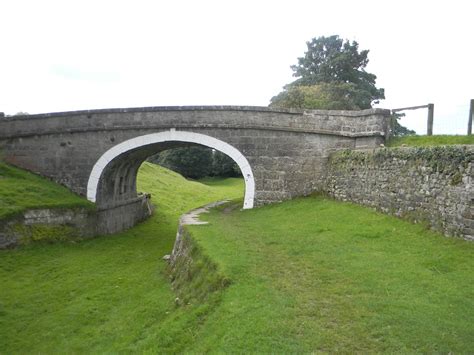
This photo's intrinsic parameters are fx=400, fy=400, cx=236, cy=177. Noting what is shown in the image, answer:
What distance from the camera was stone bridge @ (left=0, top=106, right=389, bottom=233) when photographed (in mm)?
13852

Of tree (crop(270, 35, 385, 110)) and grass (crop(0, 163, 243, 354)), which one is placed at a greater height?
tree (crop(270, 35, 385, 110))

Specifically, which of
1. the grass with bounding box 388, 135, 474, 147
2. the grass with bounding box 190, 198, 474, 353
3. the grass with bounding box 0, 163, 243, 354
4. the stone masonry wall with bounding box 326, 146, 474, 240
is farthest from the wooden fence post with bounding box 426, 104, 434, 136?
the grass with bounding box 0, 163, 243, 354

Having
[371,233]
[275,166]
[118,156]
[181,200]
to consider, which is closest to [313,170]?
[275,166]

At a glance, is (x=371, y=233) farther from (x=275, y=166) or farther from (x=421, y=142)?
(x=275, y=166)

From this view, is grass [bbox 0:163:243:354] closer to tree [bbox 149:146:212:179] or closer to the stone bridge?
the stone bridge

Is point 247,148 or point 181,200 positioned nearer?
point 247,148

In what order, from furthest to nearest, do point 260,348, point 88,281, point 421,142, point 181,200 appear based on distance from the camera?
point 181,200
point 421,142
point 88,281
point 260,348

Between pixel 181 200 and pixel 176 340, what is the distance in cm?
1903

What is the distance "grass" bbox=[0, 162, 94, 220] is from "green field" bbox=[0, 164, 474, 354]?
1.33 meters

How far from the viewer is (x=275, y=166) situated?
1420cm

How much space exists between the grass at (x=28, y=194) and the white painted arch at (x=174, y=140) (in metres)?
0.95

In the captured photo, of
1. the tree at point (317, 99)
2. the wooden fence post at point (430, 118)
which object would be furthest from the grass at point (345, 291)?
the tree at point (317, 99)

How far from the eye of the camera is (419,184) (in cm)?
858

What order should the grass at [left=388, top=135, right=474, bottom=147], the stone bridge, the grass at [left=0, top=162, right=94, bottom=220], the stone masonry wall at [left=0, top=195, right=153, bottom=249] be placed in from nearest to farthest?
the grass at [left=388, top=135, right=474, bottom=147] → the stone masonry wall at [left=0, top=195, right=153, bottom=249] → the grass at [left=0, top=162, right=94, bottom=220] → the stone bridge
